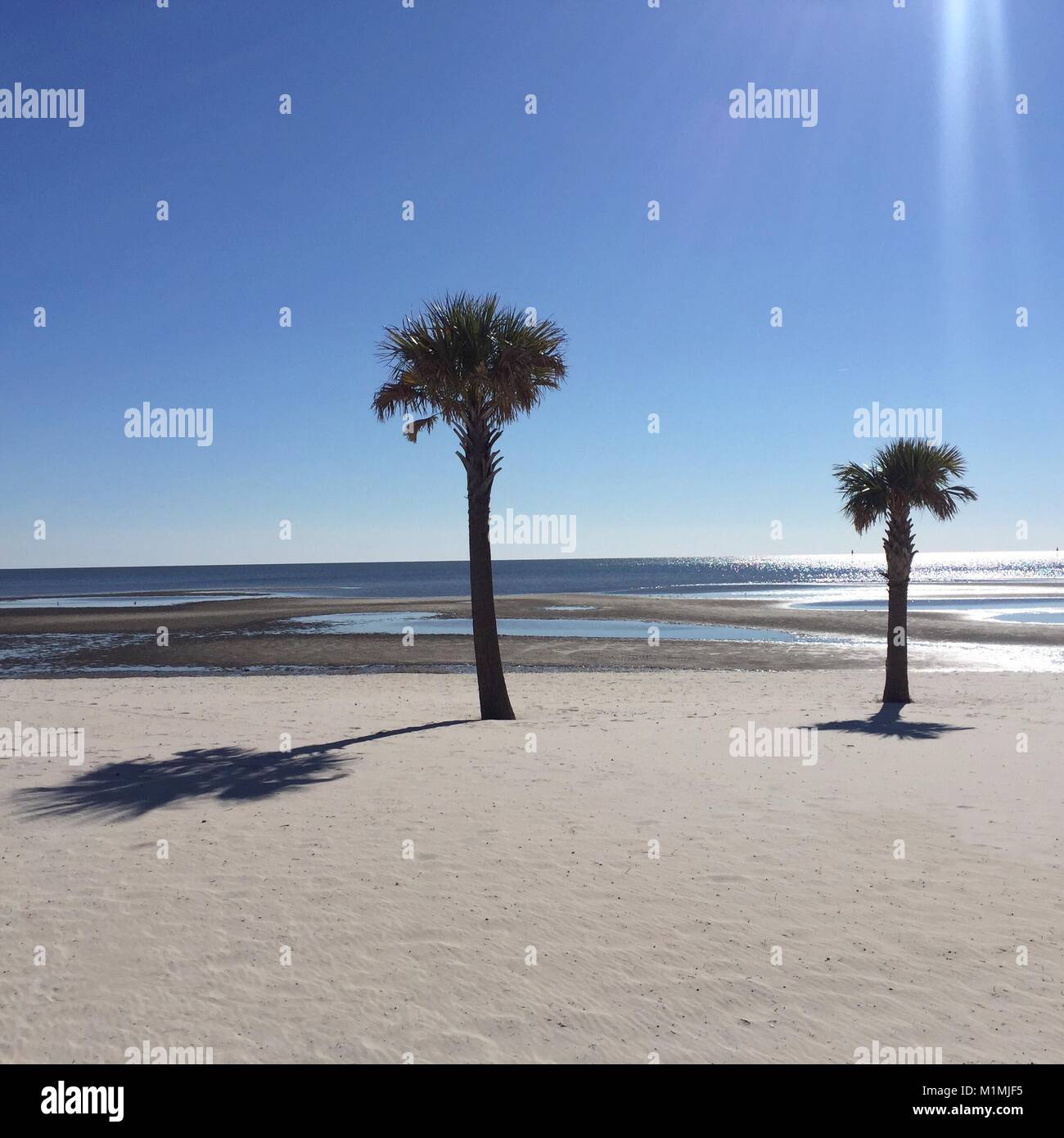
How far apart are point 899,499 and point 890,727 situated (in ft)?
24.2

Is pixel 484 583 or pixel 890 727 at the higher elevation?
pixel 484 583

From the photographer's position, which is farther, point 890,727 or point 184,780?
point 890,727

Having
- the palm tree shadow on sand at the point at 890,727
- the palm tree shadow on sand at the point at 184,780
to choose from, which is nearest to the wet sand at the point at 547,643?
the palm tree shadow on sand at the point at 890,727

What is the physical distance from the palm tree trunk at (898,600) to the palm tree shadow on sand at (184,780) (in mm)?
13694

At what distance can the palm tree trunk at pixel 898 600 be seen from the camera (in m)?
19.0

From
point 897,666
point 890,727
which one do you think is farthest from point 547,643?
point 890,727

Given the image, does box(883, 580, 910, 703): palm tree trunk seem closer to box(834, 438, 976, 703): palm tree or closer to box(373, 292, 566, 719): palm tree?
box(834, 438, 976, 703): palm tree

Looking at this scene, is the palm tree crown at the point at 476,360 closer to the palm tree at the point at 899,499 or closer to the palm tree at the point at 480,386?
the palm tree at the point at 480,386

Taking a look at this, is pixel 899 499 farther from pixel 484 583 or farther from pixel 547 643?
pixel 547 643

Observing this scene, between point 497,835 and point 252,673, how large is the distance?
2227 cm

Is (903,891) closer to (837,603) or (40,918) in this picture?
(40,918)

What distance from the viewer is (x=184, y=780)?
10.5m

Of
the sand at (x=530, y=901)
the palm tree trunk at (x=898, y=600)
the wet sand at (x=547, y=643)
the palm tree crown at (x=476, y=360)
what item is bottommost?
the wet sand at (x=547, y=643)
